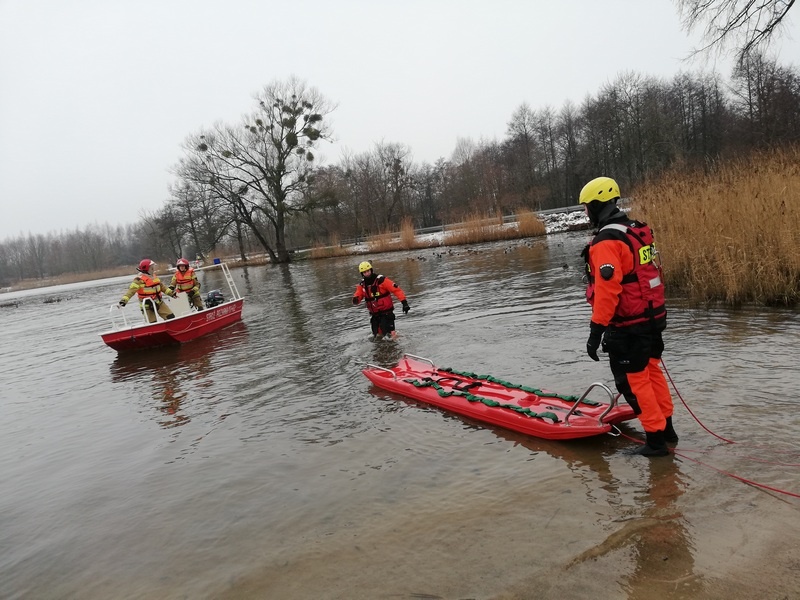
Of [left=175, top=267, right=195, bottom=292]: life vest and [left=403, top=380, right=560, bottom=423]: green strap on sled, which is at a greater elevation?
[left=175, top=267, right=195, bottom=292]: life vest

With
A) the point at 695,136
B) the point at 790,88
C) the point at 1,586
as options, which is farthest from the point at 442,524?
the point at 695,136

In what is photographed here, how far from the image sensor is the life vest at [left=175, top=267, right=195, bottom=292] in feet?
41.4

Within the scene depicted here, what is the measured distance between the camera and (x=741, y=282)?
26.6 ft

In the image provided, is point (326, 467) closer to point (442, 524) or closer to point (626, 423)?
point (442, 524)

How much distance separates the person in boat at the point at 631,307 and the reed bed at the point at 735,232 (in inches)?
203

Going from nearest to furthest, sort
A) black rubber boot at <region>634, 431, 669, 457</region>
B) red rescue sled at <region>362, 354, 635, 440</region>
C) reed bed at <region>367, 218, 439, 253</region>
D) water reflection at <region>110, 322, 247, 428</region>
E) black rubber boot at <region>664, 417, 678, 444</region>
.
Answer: black rubber boot at <region>634, 431, 669, 457</region> → black rubber boot at <region>664, 417, 678, 444</region> → red rescue sled at <region>362, 354, 635, 440</region> → water reflection at <region>110, 322, 247, 428</region> → reed bed at <region>367, 218, 439, 253</region>

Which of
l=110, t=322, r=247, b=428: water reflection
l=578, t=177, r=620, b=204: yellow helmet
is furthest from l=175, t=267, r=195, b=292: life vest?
l=578, t=177, r=620, b=204: yellow helmet

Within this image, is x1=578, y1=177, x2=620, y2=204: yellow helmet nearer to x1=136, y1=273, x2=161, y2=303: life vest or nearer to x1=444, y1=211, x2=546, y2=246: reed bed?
x1=136, y1=273, x2=161, y2=303: life vest

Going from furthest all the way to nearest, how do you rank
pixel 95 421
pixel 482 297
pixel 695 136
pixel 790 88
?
pixel 695 136 → pixel 790 88 → pixel 482 297 → pixel 95 421

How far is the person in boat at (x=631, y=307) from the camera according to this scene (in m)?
3.82

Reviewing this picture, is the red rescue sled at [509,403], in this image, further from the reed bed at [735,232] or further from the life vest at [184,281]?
the life vest at [184,281]

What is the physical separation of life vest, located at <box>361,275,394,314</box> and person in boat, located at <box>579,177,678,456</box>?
17.7ft

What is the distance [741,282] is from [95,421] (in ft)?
32.6

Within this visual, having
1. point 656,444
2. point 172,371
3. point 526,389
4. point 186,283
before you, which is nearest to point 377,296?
point 172,371
